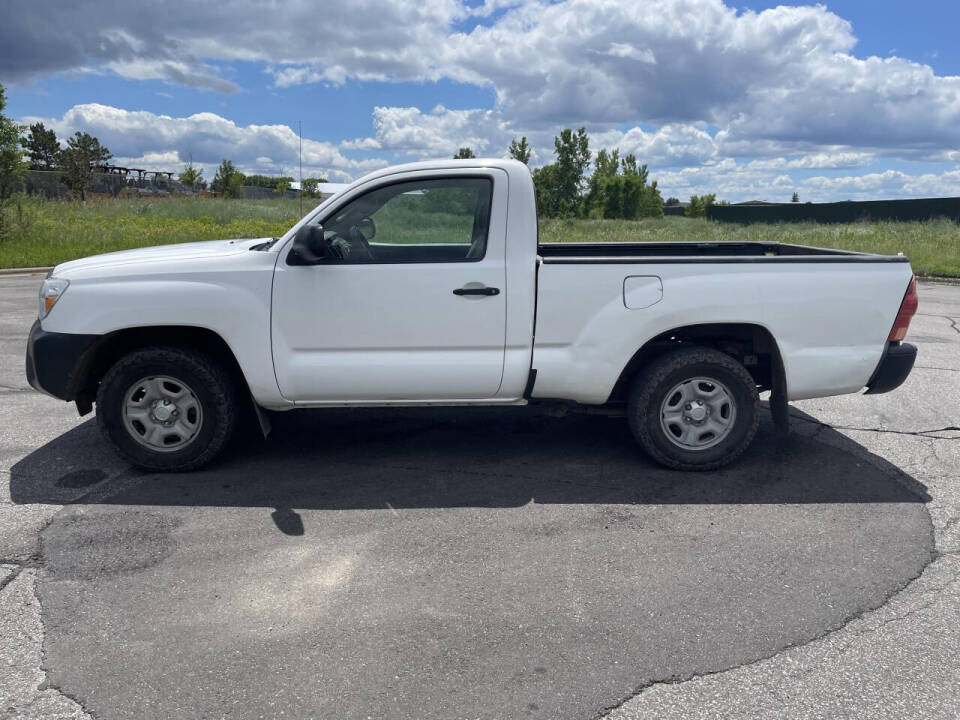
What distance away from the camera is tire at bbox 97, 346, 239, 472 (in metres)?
4.87

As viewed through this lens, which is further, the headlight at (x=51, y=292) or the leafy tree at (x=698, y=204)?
the leafy tree at (x=698, y=204)

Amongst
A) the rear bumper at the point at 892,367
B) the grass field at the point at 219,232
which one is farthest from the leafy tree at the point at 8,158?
the rear bumper at the point at 892,367

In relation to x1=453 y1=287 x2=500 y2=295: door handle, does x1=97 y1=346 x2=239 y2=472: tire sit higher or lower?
lower

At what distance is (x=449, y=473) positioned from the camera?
5082mm

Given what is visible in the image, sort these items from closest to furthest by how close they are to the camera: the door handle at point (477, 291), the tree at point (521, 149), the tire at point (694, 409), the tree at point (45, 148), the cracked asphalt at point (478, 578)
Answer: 1. the cracked asphalt at point (478, 578)
2. the door handle at point (477, 291)
3. the tire at point (694, 409)
4. the tree at point (521, 149)
5. the tree at point (45, 148)

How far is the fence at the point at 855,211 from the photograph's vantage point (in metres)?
43.7

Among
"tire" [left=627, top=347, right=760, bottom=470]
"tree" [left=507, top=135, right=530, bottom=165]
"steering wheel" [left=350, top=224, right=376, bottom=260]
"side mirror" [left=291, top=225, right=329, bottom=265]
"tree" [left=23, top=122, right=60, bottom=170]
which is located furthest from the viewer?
"tree" [left=23, top=122, right=60, bottom=170]

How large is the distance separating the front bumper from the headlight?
147 millimetres

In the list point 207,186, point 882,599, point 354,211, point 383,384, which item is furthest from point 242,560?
point 207,186

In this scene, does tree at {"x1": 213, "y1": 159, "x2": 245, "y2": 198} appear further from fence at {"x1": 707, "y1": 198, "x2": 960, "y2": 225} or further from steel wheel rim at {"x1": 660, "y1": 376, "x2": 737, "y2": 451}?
steel wheel rim at {"x1": 660, "y1": 376, "x2": 737, "y2": 451}

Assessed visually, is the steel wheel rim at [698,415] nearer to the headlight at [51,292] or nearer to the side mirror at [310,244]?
the side mirror at [310,244]

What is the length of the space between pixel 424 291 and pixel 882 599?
2.81 meters

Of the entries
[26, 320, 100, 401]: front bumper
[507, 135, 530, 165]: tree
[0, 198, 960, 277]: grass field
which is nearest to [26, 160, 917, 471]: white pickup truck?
[26, 320, 100, 401]: front bumper

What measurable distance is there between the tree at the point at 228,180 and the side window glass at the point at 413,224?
6282 cm
